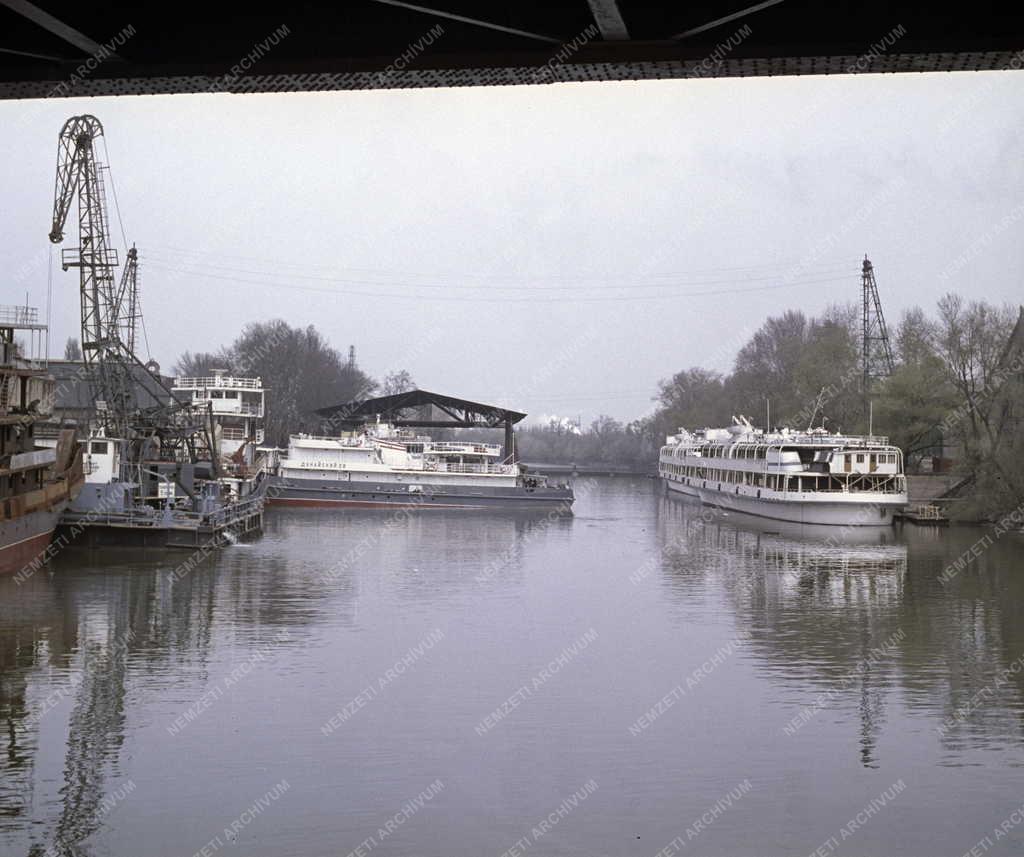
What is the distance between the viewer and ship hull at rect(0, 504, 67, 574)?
28.0m

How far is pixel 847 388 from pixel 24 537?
4847cm

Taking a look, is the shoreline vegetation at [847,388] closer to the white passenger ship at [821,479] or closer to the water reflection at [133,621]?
the white passenger ship at [821,479]

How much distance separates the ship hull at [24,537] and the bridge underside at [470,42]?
22.5 metres

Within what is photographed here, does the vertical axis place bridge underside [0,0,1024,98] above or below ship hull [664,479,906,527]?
above

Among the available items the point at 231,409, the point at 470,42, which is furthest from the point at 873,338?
the point at 470,42

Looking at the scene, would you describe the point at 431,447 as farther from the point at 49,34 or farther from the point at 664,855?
the point at 49,34

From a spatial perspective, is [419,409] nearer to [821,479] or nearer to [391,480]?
[391,480]

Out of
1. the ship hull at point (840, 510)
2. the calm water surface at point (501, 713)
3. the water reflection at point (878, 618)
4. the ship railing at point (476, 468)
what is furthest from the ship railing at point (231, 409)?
the calm water surface at point (501, 713)

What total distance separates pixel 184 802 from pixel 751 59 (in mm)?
9977

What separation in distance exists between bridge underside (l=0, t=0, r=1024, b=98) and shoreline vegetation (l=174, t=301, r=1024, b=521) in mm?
38772

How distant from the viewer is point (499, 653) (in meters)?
20.9

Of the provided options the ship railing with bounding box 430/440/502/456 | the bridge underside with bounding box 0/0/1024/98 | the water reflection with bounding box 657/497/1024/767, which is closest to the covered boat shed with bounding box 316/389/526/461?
the ship railing with bounding box 430/440/502/456

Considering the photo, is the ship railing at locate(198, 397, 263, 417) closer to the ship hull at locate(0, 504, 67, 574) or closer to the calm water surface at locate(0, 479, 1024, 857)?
the ship hull at locate(0, 504, 67, 574)

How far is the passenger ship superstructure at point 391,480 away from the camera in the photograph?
57.1 meters
